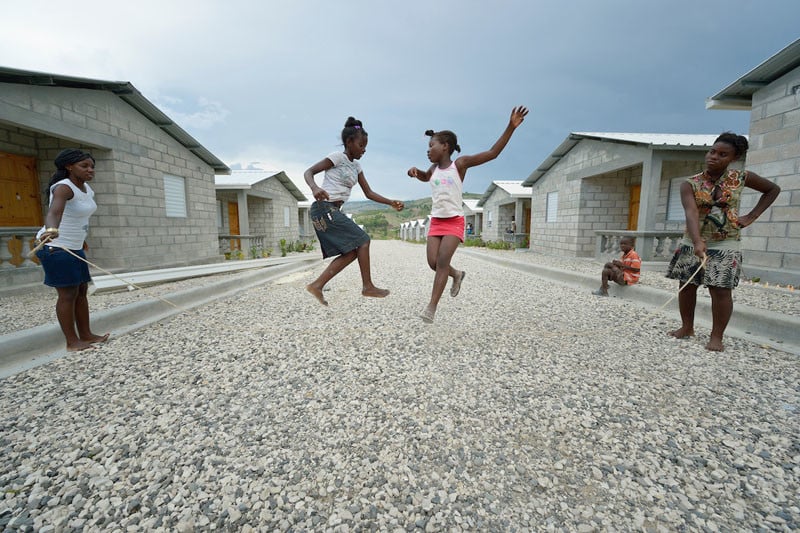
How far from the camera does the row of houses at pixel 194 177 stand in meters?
5.65

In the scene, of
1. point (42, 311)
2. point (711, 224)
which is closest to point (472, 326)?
point (711, 224)

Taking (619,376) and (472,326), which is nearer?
(619,376)

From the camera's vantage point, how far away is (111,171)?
6996 millimetres

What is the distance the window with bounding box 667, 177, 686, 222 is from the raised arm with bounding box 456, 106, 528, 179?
34.0ft

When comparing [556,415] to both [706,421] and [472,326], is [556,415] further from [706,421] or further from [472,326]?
[472,326]

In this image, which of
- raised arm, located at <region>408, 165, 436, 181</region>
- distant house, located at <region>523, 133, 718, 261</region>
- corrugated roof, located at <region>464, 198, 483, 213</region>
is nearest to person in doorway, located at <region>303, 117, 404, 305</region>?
raised arm, located at <region>408, 165, 436, 181</region>

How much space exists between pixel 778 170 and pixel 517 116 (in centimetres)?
617

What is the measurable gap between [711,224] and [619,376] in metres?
1.67

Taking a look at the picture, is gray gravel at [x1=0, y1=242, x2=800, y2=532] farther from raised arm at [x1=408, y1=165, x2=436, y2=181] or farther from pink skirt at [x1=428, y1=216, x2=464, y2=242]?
raised arm at [x1=408, y1=165, x2=436, y2=181]

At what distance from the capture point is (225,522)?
1212 millimetres

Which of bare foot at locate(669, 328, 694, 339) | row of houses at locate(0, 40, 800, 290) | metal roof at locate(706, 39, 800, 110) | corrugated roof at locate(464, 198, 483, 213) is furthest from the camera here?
corrugated roof at locate(464, 198, 483, 213)

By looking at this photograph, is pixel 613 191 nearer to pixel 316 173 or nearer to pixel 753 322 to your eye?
pixel 753 322

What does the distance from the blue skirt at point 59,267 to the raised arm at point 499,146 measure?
3.39m

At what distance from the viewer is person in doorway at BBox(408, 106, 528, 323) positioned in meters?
3.06
